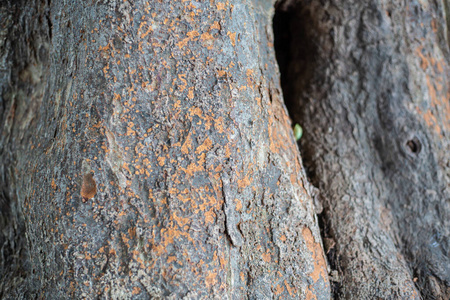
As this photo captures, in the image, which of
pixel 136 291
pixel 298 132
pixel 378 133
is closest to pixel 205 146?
pixel 136 291

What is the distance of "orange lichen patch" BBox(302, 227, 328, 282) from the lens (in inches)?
45.0

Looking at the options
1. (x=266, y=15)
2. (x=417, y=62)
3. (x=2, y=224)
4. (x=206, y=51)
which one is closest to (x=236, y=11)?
(x=206, y=51)

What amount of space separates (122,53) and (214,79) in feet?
0.84

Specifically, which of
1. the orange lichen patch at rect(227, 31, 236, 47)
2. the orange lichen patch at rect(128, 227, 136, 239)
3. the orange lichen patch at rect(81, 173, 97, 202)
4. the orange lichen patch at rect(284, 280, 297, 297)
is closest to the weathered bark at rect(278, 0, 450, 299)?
the orange lichen patch at rect(284, 280, 297, 297)

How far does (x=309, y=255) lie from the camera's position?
3.73 ft

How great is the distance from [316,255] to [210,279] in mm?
356

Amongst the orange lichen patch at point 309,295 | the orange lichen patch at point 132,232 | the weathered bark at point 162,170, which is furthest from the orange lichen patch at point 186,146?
the orange lichen patch at point 309,295

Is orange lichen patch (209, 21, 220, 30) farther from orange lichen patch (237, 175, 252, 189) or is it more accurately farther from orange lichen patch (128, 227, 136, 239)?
orange lichen patch (128, 227, 136, 239)

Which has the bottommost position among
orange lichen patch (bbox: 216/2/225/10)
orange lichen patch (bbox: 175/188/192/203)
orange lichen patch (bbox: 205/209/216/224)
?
orange lichen patch (bbox: 205/209/216/224)

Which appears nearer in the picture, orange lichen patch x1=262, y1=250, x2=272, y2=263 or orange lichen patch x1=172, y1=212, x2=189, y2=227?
orange lichen patch x1=172, y1=212, x2=189, y2=227

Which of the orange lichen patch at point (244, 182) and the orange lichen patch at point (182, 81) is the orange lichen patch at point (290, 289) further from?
the orange lichen patch at point (182, 81)

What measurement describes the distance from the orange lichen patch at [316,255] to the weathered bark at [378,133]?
0.17 m

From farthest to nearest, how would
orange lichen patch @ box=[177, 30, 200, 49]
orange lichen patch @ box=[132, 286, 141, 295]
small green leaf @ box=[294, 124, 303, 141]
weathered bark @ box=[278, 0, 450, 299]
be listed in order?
small green leaf @ box=[294, 124, 303, 141], weathered bark @ box=[278, 0, 450, 299], orange lichen patch @ box=[177, 30, 200, 49], orange lichen patch @ box=[132, 286, 141, 295]

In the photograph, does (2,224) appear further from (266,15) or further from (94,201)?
(266,15)
